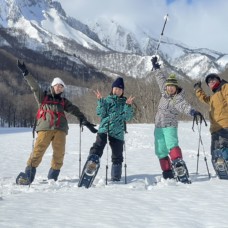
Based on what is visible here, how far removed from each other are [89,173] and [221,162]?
8.50 feet

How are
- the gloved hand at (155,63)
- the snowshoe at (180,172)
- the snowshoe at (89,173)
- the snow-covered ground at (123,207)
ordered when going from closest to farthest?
the snow-covered ground at (123,207) → the snowshoe at (89,173) → the snowshoe at (180,172) → the gloved hand at (155,63)

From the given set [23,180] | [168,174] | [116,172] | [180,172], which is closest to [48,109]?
[23,180]

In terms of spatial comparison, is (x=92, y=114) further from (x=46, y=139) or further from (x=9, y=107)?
(x=46, y=139)

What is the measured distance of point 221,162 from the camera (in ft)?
24.5

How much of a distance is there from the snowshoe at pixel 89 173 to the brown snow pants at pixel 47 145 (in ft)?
2.73

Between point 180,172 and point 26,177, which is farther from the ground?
point 180,172

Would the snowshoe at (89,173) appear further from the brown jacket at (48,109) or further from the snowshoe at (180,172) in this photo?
the snowshoe at (180,172)

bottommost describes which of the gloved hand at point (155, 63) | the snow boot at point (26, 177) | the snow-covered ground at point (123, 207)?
the snow-covered ground at point (123, 207)

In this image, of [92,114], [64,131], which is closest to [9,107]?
[92,114]

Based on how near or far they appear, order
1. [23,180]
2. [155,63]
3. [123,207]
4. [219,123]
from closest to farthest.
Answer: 1. [123,207]
2. [23,180]
3. [219,123]
4. [155,63]

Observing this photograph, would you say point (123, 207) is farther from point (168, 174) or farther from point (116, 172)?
point (168, 174)

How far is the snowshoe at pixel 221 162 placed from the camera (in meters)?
7.42

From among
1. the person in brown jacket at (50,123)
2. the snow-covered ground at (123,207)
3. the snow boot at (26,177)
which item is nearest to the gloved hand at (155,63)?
the person in brown jacket at (50,123)

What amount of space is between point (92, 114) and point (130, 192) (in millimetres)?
63281
